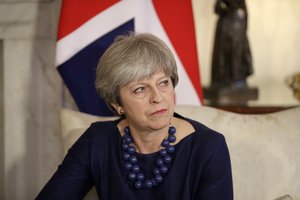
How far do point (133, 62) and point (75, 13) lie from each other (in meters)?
0.82

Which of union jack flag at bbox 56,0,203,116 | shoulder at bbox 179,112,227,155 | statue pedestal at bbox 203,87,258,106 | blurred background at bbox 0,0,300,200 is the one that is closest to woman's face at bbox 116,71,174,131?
shoulder at bbox 179,112,227,155

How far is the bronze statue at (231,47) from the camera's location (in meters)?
3.00

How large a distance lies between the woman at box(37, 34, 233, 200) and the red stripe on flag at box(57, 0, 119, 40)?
617 millimetres

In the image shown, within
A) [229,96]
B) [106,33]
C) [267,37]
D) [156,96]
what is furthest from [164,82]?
[267,37]

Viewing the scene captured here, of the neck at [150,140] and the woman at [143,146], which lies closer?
the woman at [143,146]

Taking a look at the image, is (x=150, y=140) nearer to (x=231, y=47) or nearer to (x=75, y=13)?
(x=75, y=13)

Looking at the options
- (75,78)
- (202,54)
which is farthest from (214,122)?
(202,54)

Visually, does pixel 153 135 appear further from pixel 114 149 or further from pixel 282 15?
pixel 282 15

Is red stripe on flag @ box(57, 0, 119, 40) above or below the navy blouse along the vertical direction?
above

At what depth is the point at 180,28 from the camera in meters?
2.24

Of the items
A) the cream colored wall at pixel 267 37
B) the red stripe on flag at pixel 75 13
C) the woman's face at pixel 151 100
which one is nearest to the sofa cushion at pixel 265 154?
the woman's face at pixel 151 100

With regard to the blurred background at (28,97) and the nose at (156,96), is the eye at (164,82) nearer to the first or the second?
the nose at (156,96)

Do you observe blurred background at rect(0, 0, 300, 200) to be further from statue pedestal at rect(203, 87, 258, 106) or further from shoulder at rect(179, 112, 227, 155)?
shoulder at rect(179, 112, 227, 155)

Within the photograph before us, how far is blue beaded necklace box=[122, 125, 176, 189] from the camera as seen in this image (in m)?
1.57
